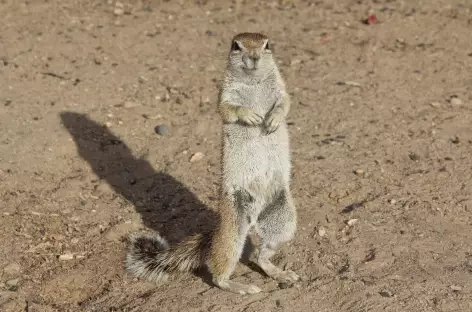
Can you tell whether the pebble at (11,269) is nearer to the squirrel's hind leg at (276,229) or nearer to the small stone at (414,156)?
the squirrel's hind leg at (276,229)

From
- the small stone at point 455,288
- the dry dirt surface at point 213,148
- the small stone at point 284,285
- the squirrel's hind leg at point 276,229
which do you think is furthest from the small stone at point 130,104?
the small stone at point 455,288

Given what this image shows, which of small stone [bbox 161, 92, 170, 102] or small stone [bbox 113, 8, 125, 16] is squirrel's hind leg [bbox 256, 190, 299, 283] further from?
small stone [bbox 113, 8, 125, 16]

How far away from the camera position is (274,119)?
493 cm

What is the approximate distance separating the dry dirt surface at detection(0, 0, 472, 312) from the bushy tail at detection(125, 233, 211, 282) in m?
0.09

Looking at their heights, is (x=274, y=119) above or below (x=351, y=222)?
above

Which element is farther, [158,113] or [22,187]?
[158,113]

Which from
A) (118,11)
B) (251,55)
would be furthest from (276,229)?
(118,11)

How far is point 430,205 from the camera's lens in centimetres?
601

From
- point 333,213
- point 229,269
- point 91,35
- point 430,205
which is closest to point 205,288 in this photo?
point 229,269

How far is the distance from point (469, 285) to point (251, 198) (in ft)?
4.80

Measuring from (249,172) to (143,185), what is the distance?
1.83 metres

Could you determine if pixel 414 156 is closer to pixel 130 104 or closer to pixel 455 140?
pixel 455 140

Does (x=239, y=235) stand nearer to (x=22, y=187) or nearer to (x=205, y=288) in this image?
(x=205, y=288)

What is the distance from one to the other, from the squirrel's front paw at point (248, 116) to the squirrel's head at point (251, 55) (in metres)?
0.24
